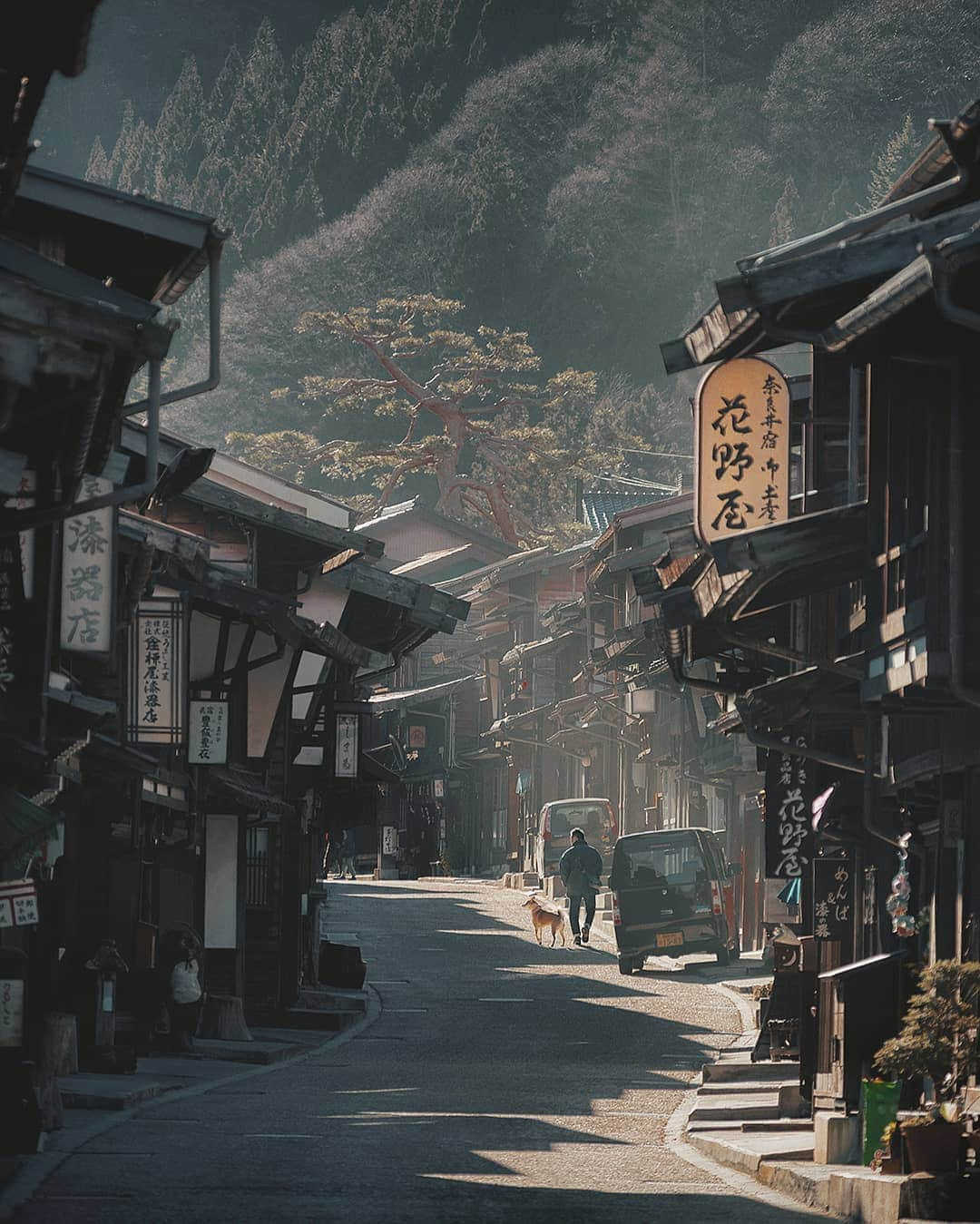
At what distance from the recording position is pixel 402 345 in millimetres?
87000

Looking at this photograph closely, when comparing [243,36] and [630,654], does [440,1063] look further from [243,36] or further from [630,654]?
[243,36]

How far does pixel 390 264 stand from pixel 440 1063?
109 m

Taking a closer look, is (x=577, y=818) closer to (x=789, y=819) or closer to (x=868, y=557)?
(x=789, y=819)

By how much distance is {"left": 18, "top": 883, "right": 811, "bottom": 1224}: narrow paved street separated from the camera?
13148 mm

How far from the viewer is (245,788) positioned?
26.3 meters

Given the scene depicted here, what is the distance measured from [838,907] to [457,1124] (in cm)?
525

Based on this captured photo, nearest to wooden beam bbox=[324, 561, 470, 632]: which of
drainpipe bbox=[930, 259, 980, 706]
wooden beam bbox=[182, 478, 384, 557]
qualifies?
wooden beam bbox=[182, 478, 384, 557]

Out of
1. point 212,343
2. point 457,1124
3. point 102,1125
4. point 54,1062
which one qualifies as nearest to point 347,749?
point 54,1062

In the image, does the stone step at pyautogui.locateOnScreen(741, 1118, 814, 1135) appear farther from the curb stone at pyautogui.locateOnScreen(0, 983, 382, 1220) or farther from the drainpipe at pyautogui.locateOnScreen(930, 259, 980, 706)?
the curb stone at pyautogui.locateOnScreen(0, 983, 382, 1220)

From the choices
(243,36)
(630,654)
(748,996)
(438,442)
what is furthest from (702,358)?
(243,36)

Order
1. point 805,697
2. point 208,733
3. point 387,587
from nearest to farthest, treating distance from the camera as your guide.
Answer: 1. point 805,697
2. point 208,733
3. point 387,587

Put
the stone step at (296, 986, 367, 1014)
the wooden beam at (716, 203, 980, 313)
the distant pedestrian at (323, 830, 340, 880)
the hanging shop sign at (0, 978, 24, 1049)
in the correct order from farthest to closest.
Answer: the distant pedestrian at (323, 830, 340, 880) < the stone step at (296, 986, 367, 1014) < the hanging shop sign at (0, 978, 24, 1049) < the wooden beam at (716, 203, 980, 313)

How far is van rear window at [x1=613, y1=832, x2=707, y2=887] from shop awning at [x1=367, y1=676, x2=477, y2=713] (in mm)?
31408

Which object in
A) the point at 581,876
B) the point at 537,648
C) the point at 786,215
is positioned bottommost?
the point at 581,876
